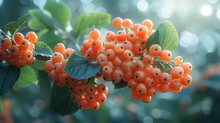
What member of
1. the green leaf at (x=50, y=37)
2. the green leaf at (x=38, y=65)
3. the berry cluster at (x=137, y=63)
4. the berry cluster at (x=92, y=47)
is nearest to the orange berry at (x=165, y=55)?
the berry cluster at (x=137, y=63)

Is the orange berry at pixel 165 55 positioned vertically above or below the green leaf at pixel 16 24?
above

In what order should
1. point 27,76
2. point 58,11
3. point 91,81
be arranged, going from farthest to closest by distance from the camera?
point 58,11, point 27,76, point 91,81

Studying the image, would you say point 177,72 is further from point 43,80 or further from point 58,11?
point 58,11

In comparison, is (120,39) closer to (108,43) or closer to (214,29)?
(108,43)

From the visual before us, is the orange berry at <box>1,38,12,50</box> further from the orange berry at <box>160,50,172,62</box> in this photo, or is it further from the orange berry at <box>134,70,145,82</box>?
the orange berry at <box>160,50,172,62</box>

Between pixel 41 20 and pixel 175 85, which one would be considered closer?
pixel 175 85

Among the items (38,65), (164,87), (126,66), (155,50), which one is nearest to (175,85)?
(164,87)

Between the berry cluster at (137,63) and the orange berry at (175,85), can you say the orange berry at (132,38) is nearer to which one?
the berry cluster at (137,63)
